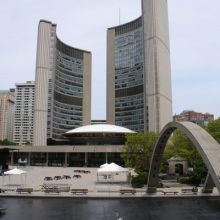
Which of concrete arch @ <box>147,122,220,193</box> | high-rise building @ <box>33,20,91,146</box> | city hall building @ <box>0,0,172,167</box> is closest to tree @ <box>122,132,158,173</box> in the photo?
concrete arch @ <box>147,122,220,193</box>

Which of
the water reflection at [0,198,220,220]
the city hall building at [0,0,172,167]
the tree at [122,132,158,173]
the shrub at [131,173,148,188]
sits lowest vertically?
the water reflection at [0,198,220,220]

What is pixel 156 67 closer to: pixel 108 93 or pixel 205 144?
pixel 108 93

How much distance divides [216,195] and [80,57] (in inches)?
6272

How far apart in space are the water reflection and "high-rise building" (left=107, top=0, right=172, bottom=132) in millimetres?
97415

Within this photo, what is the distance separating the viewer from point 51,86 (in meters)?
156

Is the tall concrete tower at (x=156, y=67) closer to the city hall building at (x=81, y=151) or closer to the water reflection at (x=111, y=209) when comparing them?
the city hall building at (x=81, y=151)

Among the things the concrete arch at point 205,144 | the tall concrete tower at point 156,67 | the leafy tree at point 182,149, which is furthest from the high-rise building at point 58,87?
the concrete arch at point 205,144

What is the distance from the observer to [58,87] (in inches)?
6511

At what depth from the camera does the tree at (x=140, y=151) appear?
53.6m

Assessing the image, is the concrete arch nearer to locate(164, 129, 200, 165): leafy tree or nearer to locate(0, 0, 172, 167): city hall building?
locate(164, 129, 200, 165): leafy tree

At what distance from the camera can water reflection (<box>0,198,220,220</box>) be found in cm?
2554

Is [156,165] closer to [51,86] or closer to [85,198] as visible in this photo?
[85,198]

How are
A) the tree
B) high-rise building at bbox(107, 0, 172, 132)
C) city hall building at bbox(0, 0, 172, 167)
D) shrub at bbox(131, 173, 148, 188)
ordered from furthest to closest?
1. high-rise building at bbox(107, 0, 172, 132)
2. city hall building at bbox(0, 0, 172, 167)
3. the tree
4. shrub at bbox(131, 173, 148, 188)

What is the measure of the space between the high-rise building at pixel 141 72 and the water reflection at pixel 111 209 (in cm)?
9742
